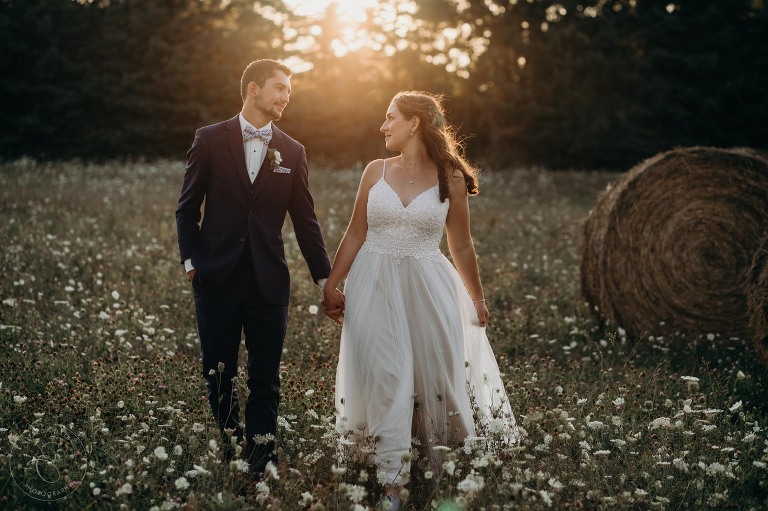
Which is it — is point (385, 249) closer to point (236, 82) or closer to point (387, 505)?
point (387, 505)

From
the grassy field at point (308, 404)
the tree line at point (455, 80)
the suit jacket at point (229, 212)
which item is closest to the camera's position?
the grassy field at point (308, 404)

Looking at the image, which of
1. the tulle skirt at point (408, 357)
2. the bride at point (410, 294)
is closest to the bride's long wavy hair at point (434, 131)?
the bride at point (410, 294)

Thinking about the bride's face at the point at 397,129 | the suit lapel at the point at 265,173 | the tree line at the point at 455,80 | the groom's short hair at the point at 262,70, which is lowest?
the suit lapel at the point at 265,173

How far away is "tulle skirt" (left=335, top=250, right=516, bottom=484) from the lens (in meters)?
4.19

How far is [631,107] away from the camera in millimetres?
31891

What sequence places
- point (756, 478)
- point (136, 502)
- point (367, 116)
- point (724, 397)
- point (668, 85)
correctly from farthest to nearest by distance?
point (367, 116) → point (668, 85) → point (724, 397) → point (756, 478) → point (136, 502)

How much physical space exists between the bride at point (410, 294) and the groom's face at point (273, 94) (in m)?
0.68

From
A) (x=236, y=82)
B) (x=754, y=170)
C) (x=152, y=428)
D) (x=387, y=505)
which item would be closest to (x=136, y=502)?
(x=152, y=428)

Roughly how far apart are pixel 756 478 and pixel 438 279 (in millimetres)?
2113

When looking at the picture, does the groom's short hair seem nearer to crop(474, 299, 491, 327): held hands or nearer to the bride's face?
the bride's face

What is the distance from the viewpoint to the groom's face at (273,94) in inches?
161

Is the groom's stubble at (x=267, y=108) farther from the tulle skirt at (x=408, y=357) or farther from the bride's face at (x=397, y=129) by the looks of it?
the tulle skirt at (x=408, y=357)

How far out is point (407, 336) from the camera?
4301mm

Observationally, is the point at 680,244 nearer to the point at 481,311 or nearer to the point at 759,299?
the point at 759,299
